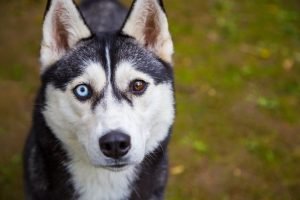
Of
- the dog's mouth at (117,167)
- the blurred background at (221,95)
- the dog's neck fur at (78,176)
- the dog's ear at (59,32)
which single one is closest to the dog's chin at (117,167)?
the dog's mouth at (117,167)

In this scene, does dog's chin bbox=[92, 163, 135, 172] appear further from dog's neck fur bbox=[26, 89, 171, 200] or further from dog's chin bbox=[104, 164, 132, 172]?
dog's neck fur bbox=[26, 89, 171, 200]

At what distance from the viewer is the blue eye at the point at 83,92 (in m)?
3.07

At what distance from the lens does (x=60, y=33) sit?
3350mm

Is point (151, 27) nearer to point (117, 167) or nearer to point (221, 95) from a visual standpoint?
point (117, 167)

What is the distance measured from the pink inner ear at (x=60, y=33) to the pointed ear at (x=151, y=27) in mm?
368

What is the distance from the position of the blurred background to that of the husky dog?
1.31 m

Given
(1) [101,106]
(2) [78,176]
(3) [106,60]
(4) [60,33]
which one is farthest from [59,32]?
(2) [78,176]

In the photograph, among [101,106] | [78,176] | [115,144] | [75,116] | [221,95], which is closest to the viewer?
[115,144]

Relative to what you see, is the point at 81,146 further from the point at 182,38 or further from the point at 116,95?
the point at 182,38

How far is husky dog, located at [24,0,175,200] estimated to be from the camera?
300cm

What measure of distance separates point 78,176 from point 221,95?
2.72 meters

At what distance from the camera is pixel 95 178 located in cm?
332

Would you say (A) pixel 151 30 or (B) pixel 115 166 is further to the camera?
(A) pixel 151 30

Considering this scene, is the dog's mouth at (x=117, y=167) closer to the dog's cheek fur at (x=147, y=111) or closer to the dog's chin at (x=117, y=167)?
the dog's chin at (x=117, y=167)
